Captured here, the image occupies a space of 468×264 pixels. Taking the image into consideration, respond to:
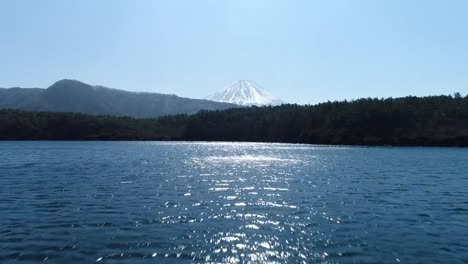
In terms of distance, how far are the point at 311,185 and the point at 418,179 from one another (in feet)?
62.2

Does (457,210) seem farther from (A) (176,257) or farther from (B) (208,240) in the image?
(A) (176,257)

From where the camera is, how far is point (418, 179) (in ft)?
218

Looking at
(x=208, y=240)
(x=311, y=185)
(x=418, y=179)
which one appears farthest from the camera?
(x=418, y=179)

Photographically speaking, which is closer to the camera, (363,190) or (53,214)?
(53,214)

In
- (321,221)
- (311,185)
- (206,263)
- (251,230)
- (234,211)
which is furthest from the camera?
(311,185)

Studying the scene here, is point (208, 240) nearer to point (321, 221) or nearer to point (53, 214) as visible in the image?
point (321, 221)

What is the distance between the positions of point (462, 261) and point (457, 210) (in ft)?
55.8

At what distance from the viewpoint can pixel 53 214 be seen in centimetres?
3619

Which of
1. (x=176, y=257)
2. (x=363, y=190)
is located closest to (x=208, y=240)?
(x=176, y=257)

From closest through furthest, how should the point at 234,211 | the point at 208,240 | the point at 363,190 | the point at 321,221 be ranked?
the point at 208,240 → the point at 321,221 → the point at 234,211 → the point at 363,190

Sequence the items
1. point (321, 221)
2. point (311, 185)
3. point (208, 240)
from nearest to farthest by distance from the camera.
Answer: point (208, 240) → point (321, 221) → point (311, 185)

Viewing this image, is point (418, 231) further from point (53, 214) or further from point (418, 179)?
point (418, 179)

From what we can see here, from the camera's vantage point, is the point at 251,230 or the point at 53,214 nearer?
the point at 251,230

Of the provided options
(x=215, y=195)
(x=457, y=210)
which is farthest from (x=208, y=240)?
(x=457, y=210)
